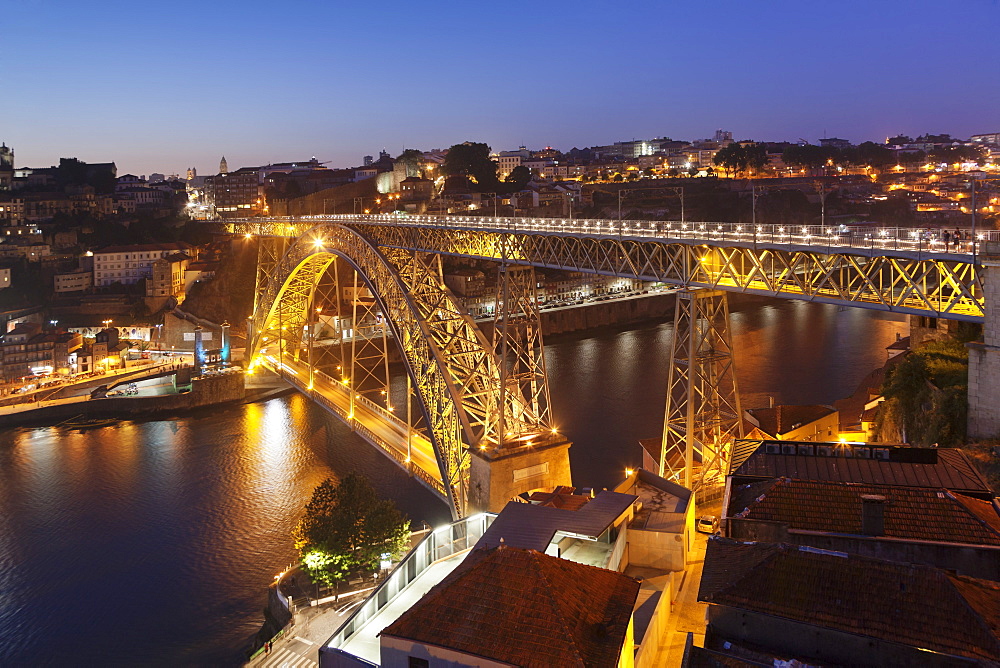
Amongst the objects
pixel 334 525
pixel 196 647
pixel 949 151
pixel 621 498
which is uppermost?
pixel 949 151

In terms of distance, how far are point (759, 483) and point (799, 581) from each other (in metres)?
2.10

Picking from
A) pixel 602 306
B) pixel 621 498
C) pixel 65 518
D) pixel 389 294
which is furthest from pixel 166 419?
pixel 621 498

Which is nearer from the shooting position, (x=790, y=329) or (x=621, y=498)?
(x=621, y=498)

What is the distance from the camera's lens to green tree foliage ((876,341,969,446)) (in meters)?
9.38

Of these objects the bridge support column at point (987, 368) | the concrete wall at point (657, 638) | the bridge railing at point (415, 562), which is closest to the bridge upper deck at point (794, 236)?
the bridge support column at point (987, 368)

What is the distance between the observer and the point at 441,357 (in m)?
14.6

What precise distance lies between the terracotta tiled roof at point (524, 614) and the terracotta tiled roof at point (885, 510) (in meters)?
1.68

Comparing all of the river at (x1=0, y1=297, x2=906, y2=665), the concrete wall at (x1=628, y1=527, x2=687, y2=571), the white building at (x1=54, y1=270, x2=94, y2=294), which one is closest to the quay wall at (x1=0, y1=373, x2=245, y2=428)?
the river at (x1=0, y1=297, x2=906, y2=665)

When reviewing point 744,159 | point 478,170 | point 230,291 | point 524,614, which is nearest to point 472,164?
point 478,170

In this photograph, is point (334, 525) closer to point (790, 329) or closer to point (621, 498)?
point (621, 498)

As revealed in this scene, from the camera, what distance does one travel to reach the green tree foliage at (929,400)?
9.38 metres

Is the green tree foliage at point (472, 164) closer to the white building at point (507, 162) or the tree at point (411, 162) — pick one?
the tree at point (411, 162)

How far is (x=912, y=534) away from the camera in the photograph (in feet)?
22.1

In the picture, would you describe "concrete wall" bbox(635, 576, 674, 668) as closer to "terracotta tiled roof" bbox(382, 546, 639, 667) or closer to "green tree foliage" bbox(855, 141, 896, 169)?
"terracotta tiled roof" bbox(382, 546, 639, 667)
